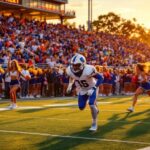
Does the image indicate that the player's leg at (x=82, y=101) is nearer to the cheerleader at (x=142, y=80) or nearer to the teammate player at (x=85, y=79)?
the teammate player at (x=85, y=79)

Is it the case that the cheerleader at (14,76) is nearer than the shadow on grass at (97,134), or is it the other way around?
the shadow on grass at (97,134)

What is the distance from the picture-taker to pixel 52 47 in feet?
97.8

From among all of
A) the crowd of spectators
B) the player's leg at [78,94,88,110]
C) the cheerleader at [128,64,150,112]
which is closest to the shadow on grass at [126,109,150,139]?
the player's leg at [78,94,88,110]

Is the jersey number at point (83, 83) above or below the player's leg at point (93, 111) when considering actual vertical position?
above

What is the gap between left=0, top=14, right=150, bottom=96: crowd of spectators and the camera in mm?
24359

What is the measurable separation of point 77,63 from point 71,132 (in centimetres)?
142

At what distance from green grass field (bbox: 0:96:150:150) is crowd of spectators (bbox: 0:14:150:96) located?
1005 centimetres

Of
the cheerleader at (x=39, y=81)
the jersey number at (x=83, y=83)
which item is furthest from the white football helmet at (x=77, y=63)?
the cheerleader at (x=39, y=81)

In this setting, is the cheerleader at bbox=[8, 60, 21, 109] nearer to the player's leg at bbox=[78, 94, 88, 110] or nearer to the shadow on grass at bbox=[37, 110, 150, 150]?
the shadow on grass at bbox=[37, 110, 150, 150]

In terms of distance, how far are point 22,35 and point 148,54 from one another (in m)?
23.7

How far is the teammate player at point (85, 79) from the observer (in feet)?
32.4

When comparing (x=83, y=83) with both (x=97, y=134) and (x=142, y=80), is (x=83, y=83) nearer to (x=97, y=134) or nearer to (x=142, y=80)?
(x=97, y=134)

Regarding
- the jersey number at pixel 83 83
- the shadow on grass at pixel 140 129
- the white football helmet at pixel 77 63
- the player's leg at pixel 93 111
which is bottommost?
the shadow on grass at pixel 140 129

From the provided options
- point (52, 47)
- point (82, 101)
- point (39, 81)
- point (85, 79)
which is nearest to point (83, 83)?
point (85, 79)
